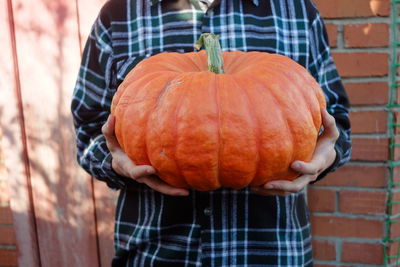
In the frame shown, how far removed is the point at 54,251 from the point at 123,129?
153 centimetres

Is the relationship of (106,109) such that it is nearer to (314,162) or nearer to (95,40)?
(95,40)

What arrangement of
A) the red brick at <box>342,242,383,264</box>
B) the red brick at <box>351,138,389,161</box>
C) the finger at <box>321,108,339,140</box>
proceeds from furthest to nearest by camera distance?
the red brick at <box>342,242,383,264</box> < the red brick at <box>351,138,389,161</box> < the finger at <box>321,108,339,140</box>

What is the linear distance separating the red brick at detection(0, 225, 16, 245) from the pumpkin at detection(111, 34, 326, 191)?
164 centimetres

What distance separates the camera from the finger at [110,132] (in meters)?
0.98

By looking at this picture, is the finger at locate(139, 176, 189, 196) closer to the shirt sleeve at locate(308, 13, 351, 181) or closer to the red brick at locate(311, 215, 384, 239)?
the shirt sleeve at locate(308, 13, 351, 181)

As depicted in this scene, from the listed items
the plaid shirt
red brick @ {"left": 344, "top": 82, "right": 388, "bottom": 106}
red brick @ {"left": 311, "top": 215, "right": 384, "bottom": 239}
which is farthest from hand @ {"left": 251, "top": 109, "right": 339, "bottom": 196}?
red brick @ {"left": 311, "top": 215, "right": 384, "bottom": 239}

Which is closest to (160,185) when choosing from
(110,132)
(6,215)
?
(110,132)

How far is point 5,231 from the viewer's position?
2.27 meters

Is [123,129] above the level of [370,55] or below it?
below

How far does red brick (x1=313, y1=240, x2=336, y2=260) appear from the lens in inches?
73.3

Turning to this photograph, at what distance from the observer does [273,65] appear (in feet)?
3.21

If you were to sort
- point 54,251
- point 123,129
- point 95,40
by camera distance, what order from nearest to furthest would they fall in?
point 123,129
point 95,40
point 54,251

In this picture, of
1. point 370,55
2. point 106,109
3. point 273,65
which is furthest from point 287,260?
point 370,55

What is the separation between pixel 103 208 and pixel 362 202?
124cm
